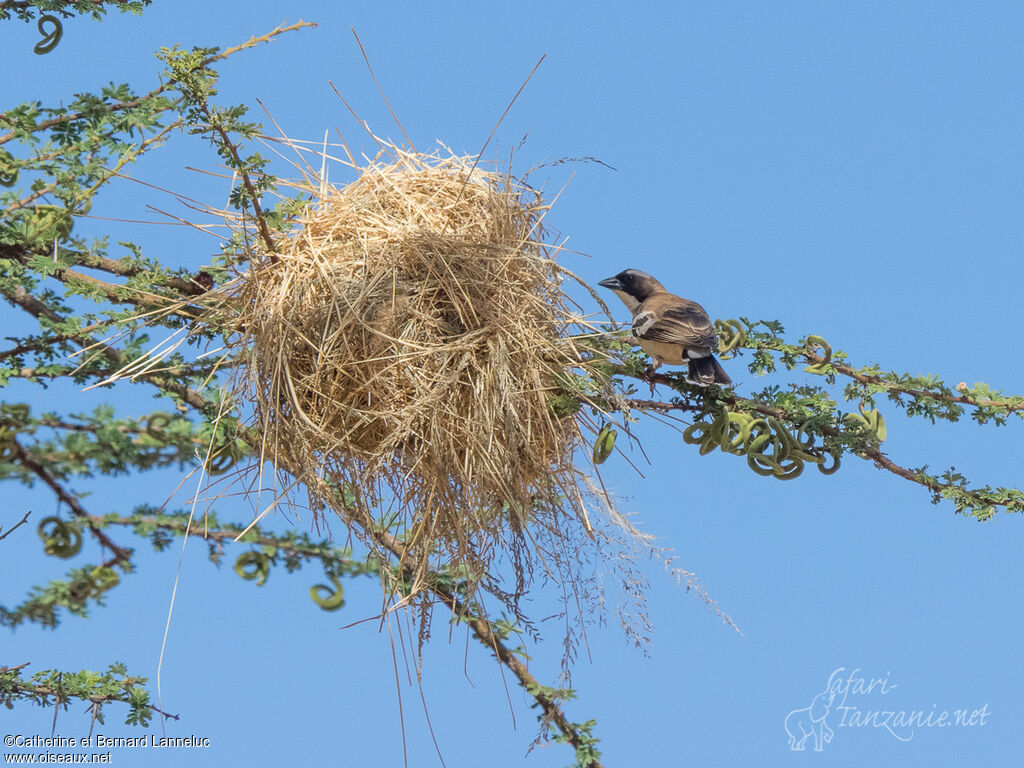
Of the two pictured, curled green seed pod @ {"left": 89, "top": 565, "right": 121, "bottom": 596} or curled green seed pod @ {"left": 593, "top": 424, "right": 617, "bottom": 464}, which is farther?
curled green seed pod @ {"left": 89, "top": 565, "right": 121, "bottom": 596}

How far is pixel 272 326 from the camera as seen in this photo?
2697 mm

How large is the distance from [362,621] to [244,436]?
0.74 m

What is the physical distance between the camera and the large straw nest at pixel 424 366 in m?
2.63

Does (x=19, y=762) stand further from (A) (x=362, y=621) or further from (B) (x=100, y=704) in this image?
(A) (x=362, y=621)

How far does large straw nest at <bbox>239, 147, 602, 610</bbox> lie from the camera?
263 centimetres

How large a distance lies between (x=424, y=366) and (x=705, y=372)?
81 centimetres

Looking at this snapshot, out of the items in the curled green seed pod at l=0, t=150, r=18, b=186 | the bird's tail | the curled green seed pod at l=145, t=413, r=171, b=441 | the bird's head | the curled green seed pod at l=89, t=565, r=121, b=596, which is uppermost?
the curled green seed pod at l=0, t=150, r=18, b=186

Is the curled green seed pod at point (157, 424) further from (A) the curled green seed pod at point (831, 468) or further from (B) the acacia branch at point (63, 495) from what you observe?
(A) the curled green seed pod at point (831, 468)

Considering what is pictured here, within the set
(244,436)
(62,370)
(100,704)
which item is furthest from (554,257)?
(100,704)

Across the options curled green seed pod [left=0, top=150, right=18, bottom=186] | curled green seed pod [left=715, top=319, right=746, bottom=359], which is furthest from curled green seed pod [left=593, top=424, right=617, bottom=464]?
curled green seed pod [left=0, top=150, right=18, bottom=186]

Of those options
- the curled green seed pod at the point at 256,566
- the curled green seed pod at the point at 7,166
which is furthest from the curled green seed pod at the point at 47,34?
the curled green seed pod at the point at 256,566

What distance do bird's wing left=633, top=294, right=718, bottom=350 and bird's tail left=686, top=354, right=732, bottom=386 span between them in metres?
0.05

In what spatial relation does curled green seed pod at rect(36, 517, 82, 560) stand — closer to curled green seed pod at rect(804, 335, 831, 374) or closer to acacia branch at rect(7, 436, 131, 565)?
acacia branch at rect(7, 436, 131, 565)

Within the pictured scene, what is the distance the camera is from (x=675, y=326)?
2.81 metres
